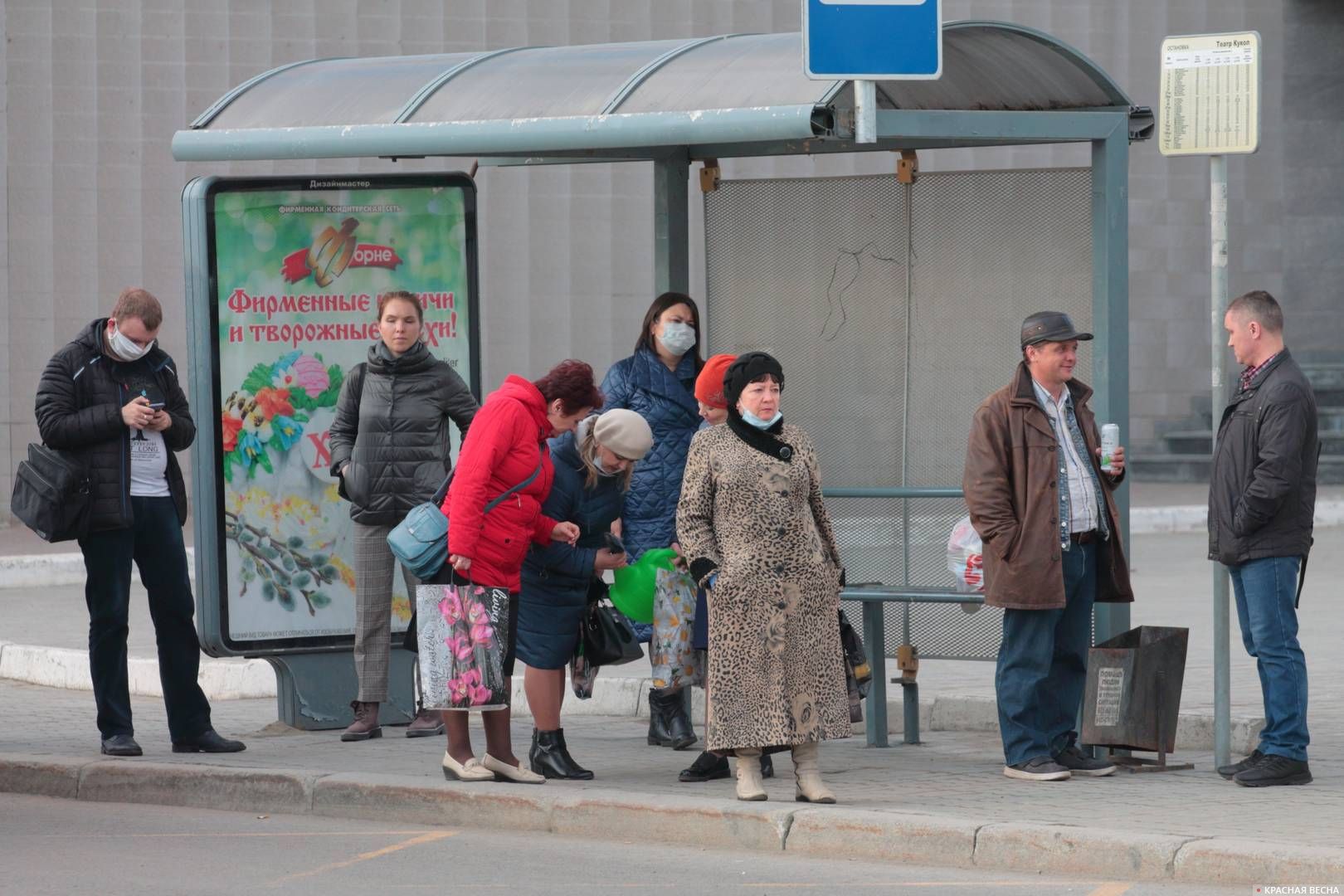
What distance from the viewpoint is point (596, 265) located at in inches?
779

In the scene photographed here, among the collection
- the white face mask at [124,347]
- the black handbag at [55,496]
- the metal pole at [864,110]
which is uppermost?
the metal pole at [864,110]

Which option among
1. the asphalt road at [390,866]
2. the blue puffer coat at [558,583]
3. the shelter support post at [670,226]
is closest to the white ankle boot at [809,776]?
the asphalt road at [390,866]

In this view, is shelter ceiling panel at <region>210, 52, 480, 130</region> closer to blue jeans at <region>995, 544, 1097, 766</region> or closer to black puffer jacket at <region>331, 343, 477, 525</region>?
black puffer jacket at <region>331, 343, 477, 525</region>

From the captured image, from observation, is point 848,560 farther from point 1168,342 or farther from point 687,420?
point 1168,342

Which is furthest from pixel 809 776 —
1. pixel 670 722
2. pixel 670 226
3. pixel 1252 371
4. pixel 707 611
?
pixel 670 226

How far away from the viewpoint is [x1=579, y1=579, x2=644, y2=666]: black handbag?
25.6 ft

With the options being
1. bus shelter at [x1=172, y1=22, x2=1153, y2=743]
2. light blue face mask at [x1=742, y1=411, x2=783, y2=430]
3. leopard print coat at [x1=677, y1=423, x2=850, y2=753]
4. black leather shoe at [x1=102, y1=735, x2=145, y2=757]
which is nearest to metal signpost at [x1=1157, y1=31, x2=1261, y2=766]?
bus shelter at [x1=172, y1=22, x2=1153, y2=743]

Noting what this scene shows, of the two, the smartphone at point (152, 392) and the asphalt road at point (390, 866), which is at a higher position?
the smartphone at point (152, 392)

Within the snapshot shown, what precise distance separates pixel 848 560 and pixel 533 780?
2.00m

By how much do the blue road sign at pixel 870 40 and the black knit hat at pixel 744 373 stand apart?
102cm

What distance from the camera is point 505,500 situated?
294 inches

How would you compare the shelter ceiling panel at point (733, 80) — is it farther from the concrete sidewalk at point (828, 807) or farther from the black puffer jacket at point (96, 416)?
the concrete sidewalk at point (828, 807)

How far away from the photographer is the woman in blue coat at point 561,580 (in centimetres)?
769

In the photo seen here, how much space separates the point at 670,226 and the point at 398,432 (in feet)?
5.45
